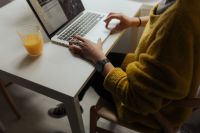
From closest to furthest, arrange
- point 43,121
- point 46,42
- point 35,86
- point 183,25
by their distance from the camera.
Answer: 1. point 183,25
2. point 35,86
3. point 46,42
4. point 43,121

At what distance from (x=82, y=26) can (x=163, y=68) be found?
0.60 m

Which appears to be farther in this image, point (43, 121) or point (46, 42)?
point (43, 121)

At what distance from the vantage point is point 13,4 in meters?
1.46

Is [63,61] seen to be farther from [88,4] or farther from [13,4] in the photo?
[13,4]

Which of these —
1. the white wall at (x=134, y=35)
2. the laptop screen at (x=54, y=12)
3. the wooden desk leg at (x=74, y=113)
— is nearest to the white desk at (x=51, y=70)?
the wooden desk leg at (x=74, y=113)

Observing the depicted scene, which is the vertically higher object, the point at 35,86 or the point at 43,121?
the point at 35,86

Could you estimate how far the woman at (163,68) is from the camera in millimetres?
640

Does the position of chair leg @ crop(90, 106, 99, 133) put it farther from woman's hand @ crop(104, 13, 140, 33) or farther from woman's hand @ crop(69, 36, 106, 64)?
woman's hand @ crop(104, 13, 140, 33)

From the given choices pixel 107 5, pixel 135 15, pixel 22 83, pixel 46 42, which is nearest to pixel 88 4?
pixel 107 5

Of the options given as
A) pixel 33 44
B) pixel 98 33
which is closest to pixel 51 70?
pixel 33 44

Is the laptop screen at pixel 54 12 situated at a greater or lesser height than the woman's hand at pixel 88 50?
greater

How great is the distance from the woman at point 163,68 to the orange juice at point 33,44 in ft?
0.73

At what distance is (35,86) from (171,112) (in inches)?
23.9

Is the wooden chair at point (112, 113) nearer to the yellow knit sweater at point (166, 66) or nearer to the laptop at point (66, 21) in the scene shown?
the yellow knit sweater at point (166, 66)
